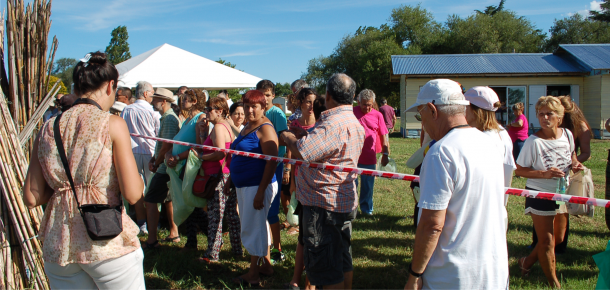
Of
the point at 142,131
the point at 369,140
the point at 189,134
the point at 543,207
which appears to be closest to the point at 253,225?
the point at 189,134

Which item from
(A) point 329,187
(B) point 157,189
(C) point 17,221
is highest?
(A) point 329,187

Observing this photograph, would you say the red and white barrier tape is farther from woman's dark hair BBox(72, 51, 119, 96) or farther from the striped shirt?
the striped shirt

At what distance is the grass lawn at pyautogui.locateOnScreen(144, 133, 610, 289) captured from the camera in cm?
409

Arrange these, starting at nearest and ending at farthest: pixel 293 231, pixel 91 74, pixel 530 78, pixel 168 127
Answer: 1. pixel 91 74
2. pixel 168 127
3. pixel 293 231
4. pixel 530 78

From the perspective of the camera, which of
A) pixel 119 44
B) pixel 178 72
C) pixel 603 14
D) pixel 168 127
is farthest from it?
pixel 119 44

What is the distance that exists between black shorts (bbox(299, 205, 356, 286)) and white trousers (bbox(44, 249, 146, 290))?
127 cm

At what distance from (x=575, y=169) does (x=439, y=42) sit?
Result: 42554mm

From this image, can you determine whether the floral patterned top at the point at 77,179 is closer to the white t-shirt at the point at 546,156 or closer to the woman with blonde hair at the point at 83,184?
the woman with blonde hair at the point at 83,184

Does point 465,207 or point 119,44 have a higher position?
point 119,44

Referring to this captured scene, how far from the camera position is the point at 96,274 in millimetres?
2145

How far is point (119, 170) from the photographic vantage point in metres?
2.15

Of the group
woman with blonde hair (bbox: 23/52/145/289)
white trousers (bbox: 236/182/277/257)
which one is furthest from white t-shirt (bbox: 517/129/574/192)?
woman with blonde hair (bbox: 23/52/145/289)

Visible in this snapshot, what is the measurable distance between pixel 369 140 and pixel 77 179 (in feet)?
14.8

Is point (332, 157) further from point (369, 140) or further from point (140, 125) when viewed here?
point (140, 125)
